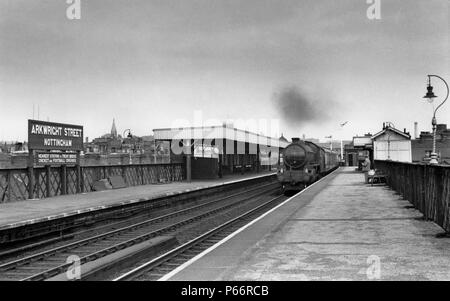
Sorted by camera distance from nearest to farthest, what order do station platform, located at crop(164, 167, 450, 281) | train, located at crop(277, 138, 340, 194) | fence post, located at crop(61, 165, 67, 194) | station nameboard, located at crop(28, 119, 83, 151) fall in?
station platform, located at crop(164, 167, 450, 281), station nameboard, located at crop(28, 119, 83, 151), fence post, located at crop(61, 165, 67, 194), train, located at crop(277, 138, 340, 194)

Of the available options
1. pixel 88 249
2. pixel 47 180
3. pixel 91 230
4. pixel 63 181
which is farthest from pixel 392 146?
pixel 88 249

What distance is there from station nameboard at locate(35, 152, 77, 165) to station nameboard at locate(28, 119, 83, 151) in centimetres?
29

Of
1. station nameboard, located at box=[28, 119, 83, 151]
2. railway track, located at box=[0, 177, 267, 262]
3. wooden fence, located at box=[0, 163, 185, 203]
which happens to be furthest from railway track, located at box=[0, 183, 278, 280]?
station nameboard, located at box=[28, 119, 83, 151]

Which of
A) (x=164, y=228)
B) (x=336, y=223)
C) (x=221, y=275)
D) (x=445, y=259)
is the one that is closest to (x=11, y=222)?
(x=164, y=228)

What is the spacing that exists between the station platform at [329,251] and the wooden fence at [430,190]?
1.08ft

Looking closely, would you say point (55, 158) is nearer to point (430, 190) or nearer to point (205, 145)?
point (430, 190)

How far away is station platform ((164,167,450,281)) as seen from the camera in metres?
6.75

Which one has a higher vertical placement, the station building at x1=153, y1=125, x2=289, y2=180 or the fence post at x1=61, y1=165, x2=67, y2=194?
the station building at x1=153, y1=125, x2=289, y2=180

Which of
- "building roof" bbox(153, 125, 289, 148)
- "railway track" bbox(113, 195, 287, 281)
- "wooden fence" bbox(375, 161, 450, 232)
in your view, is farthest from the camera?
"building roof" bbox(153, 125, 289, 148)

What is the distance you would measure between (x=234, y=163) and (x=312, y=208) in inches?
1257

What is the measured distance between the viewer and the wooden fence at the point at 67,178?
18.7m

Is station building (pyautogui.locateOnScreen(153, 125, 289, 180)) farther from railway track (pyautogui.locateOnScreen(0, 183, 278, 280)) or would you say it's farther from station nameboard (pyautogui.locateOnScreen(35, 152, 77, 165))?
railway track (pyautogui.locateOnScreen(0, 183, 278, 280))

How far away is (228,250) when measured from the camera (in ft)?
29.3

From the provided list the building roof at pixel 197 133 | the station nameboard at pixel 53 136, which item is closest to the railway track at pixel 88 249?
the station nameboard at pixel 53 136
